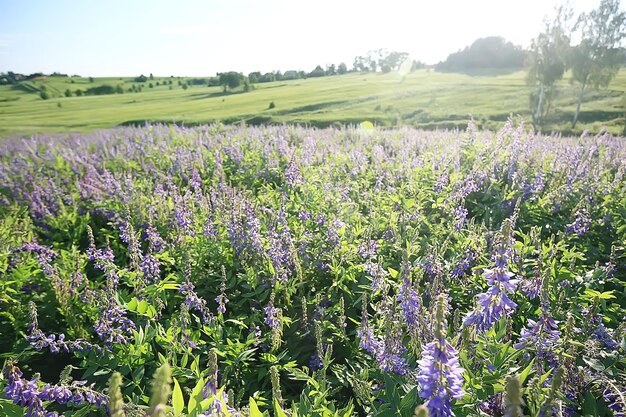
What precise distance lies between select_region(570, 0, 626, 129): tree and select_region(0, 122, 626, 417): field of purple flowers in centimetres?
4388

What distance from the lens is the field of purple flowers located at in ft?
7.54

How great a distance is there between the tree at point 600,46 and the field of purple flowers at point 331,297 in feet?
144

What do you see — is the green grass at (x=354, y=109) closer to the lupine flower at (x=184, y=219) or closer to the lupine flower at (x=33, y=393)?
the lupine flower at (x=184, y=219)

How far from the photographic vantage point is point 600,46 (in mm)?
42000

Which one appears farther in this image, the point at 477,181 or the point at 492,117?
the point at 492,117

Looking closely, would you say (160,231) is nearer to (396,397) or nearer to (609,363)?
(396,397)

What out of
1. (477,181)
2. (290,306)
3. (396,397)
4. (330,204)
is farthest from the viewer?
(477,181)

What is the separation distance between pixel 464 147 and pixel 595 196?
2777 mm

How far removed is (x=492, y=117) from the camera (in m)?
41.2

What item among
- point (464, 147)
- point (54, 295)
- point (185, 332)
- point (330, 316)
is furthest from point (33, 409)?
point (464, 147)

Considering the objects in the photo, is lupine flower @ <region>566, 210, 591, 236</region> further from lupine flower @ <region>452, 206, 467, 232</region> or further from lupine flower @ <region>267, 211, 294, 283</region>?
lupine flower @ <region>267, 211, 294, 283</region>

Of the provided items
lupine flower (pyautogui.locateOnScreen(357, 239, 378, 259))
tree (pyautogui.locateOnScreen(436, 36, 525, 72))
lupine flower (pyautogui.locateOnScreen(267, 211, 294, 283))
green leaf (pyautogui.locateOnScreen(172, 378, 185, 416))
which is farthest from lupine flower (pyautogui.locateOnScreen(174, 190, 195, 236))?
tree (pyautogui.locateOnScreen(436, 36, 525, 72))

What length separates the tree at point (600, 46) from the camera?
4166 centimetres

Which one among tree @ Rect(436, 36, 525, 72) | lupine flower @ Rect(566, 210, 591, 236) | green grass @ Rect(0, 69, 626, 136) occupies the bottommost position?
green grass @ Rect(0, 69, 626, 136)
